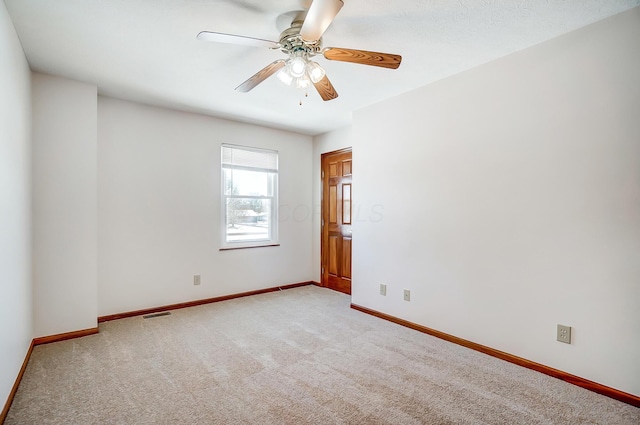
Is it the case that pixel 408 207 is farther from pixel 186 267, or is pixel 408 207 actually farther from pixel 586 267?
pixel 186 267

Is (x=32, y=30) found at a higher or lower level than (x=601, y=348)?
higher

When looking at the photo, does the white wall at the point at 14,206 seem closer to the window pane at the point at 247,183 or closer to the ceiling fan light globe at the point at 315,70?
the ceiling fan light globe at the point at 315,70

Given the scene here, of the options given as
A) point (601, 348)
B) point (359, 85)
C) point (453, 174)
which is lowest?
point (601, 348)

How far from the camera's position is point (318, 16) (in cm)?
161

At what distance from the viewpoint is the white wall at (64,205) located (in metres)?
2.89

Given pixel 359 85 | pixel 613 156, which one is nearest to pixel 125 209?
pixel 359 85

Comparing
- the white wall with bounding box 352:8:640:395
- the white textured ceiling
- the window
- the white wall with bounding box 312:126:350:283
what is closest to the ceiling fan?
the white textured ceiling

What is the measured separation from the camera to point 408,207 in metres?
3.38

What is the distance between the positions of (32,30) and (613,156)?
4.00m

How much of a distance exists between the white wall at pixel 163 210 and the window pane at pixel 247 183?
205mm

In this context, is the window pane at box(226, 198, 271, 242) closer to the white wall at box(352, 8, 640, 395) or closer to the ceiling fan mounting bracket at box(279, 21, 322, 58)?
the white wall at box(352, 8, 640, 395)

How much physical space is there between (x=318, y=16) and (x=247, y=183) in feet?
10.6

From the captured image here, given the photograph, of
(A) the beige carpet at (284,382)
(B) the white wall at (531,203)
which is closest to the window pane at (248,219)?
(A) the beige carpet at (284,382)

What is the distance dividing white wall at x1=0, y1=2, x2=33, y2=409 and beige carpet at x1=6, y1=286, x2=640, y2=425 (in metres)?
0.32
